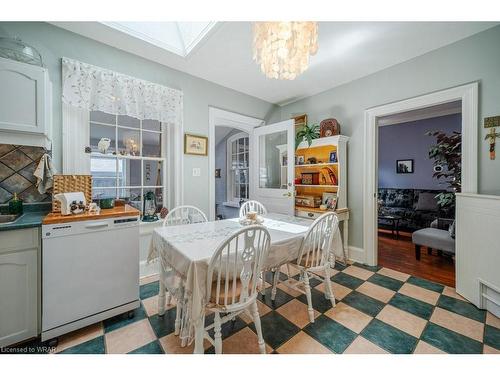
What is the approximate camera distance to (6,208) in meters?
1.78

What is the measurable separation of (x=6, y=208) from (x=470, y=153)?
4.30 metres

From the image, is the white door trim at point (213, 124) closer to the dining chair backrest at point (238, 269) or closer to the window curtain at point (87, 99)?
the window curtain at point (87, 99)

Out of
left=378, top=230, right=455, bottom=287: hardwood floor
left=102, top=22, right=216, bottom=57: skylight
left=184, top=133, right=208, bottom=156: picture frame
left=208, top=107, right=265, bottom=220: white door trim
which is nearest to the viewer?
left=102, top=22, right=216, bottom=57: skylight

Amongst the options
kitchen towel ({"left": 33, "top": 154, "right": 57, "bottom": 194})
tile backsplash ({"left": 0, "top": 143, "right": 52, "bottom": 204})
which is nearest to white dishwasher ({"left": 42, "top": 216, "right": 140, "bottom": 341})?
kitchen towel ({"left": 33, "top": 154, "right": 57, "bottom": 194})

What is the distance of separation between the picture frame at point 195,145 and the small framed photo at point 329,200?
189cm

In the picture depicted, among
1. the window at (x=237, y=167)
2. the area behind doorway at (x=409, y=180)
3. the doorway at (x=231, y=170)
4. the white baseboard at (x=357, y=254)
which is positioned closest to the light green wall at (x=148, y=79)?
the window at (x=237, y=167)

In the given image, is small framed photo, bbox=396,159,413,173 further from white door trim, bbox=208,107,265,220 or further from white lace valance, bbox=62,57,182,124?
white lace valance, bbox=62,57,182,124

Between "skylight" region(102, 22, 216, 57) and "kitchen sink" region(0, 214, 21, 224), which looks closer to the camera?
"kitchen sink" region(0, 214, 21, 224)

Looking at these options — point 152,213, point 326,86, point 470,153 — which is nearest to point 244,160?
point 326,86

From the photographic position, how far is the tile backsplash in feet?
5.93

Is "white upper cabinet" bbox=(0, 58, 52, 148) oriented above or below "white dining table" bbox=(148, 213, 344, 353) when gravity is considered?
above

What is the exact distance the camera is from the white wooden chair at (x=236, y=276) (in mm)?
1250

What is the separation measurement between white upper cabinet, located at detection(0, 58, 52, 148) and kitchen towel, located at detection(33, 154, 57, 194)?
0.23 metres
